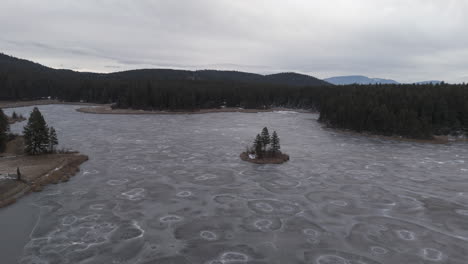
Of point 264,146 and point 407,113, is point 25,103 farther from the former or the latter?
point 407,113

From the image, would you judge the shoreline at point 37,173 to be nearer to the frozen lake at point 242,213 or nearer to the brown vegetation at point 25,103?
the frozen lake at point 242,213

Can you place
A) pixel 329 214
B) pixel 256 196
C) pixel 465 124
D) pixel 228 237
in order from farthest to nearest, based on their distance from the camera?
pixel 465 124, pixel 256 196, pixel 329 214, pixel 228 237

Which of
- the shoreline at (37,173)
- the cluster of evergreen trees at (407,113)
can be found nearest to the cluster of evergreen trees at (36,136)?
the shoreline at (37,173)

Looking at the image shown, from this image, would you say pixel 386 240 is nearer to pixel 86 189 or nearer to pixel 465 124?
pixel 86 189

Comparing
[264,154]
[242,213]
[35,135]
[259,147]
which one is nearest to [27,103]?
[35,135]

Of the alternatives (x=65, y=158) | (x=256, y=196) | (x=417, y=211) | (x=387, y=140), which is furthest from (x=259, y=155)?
(x=387, y=140)

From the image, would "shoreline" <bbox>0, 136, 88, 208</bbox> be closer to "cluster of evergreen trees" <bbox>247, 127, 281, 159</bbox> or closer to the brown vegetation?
"cluster of evergreen trees" <bbox>247, 127, 281, 159</bbox>

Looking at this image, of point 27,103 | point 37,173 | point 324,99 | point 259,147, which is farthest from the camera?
point 27,103

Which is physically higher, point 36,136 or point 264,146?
point 36,136
